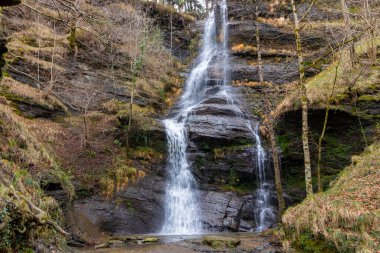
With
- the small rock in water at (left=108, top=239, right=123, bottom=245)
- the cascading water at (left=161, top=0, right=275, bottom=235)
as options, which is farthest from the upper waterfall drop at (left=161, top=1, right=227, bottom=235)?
the small rock in water at (left=108, top=239, right=123, bottom=245)

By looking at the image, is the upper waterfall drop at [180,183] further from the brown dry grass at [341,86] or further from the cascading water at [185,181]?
the brown dry grass at [341,86]

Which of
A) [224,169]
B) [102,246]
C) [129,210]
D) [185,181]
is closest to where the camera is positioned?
[102,246]

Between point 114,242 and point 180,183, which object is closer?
point 114,242

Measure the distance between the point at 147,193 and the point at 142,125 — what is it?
400cm

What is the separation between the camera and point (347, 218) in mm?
7590

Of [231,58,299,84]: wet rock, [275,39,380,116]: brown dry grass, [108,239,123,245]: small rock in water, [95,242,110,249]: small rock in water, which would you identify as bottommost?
[108,239,123,245]: small rock in water

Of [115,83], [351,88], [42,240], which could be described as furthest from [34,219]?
[115,83]

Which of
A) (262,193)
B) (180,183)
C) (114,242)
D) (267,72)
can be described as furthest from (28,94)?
(267,72)

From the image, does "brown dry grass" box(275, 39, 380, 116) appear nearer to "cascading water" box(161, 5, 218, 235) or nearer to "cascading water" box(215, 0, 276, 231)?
"cascading water" box(215, 0, 276, 231)

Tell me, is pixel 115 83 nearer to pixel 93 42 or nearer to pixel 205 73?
pixel 93 42

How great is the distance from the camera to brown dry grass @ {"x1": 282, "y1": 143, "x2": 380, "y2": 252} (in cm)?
690

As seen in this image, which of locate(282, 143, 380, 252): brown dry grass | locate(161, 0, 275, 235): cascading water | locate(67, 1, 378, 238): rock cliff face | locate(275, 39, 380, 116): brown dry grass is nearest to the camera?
locate(282, 143, 380, 252): brown dry grass

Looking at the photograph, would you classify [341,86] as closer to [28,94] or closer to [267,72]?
[267,72]

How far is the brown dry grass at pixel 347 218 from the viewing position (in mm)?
6902
